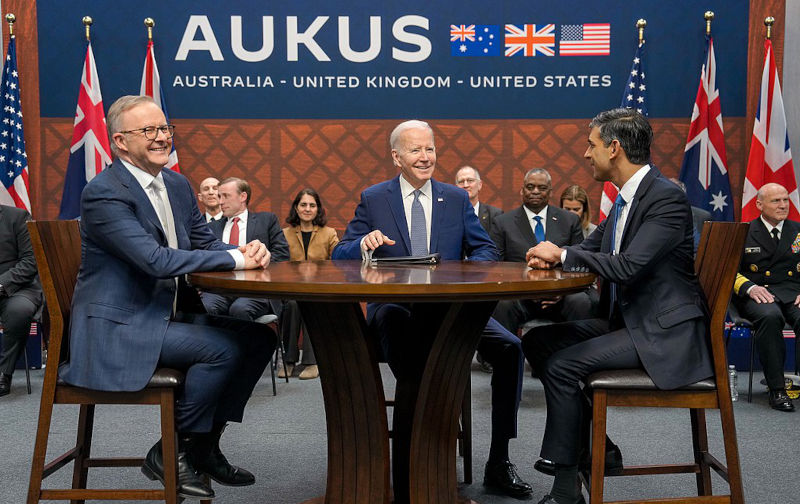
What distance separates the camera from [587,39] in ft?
21.8

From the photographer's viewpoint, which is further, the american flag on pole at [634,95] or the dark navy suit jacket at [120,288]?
the american flag on pole at [634,95]

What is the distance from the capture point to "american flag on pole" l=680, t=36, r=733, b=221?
637cm

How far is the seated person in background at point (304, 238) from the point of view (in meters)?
5.91

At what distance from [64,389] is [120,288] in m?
0.36

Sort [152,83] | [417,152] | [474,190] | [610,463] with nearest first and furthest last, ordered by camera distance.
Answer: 1. [610,463]
2. [417,152]
3. [474,190]
4. [152,83]

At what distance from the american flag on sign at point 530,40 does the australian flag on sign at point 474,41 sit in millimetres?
96

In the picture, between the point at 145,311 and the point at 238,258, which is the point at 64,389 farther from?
the point at 238,258

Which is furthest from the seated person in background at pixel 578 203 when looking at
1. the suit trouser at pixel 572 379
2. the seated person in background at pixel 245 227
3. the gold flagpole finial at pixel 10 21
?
the gold flagpole finial at pixel 10 21

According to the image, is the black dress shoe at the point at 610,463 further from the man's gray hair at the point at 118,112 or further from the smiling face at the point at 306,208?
the smiling face at the point at 306,208

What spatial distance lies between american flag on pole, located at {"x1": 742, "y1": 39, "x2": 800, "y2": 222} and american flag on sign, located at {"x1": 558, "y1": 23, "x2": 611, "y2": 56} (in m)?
1.26

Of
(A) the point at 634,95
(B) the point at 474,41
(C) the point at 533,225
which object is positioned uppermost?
(B) the point at 474,41

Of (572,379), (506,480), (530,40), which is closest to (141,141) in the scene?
(572,379)

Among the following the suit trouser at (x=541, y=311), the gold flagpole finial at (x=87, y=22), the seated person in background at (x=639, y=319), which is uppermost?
the gold flagpole finial at (x=87, y=22)

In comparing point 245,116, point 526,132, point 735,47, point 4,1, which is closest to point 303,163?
point 245,116
